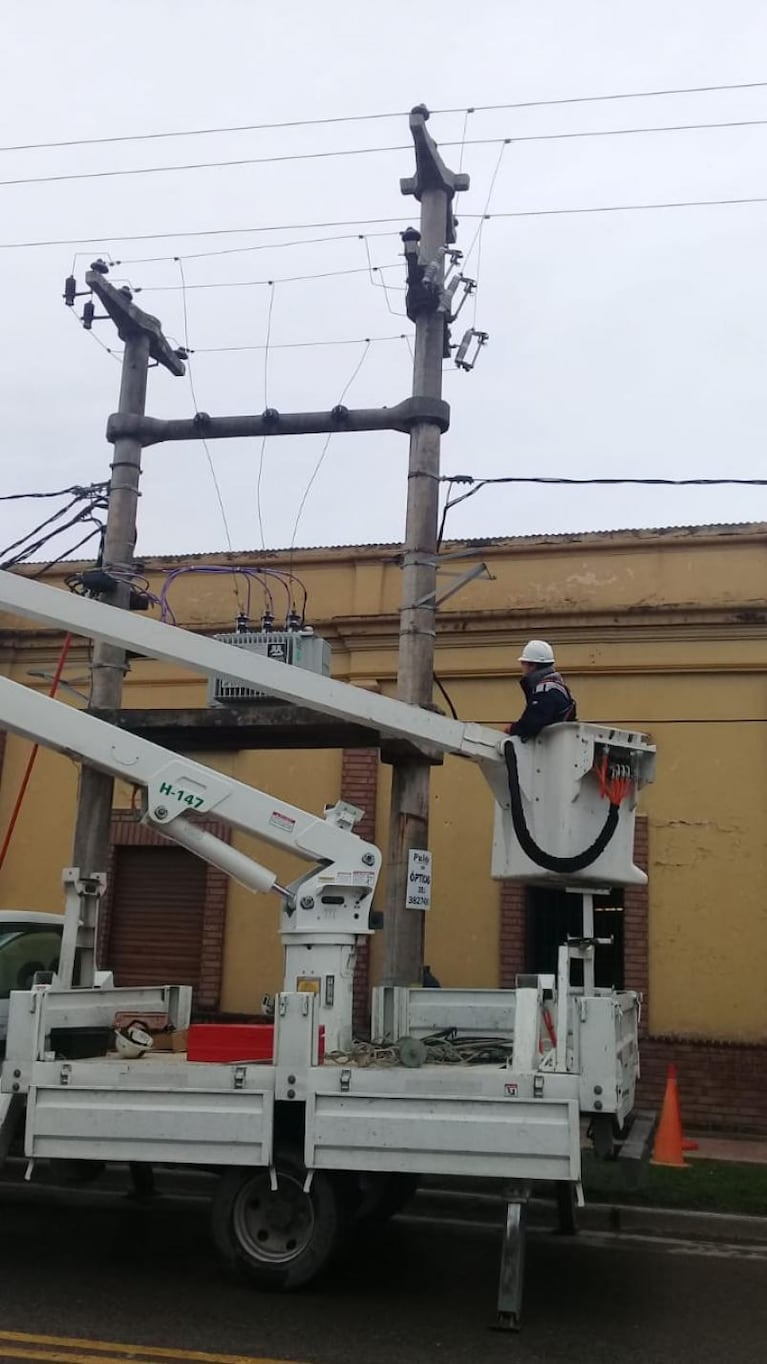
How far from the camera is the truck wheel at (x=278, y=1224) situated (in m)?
6.13

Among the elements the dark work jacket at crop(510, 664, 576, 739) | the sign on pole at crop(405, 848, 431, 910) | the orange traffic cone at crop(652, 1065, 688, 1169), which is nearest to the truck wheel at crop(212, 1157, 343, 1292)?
the dark work jacket at crop(510, 664, 576, 739)

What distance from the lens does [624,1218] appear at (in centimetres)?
810

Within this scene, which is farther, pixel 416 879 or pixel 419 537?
pixel 419 537

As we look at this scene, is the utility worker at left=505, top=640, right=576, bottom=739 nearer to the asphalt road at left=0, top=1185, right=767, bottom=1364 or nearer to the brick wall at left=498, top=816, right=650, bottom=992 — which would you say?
the asphalt road at left=0, top=1185, right=767, bottom=1364

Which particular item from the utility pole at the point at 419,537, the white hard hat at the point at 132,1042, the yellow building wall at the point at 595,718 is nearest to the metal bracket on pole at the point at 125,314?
the utility pole at the point at 419,537

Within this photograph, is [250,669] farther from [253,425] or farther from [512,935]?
[512,935]

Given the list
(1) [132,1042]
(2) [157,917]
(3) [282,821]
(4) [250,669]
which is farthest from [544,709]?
(2) [157,917]

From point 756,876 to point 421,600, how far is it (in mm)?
4593

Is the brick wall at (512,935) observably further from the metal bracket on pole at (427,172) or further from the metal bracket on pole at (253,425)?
the metal bracket on pole at (427,172)

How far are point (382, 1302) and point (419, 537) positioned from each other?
204 inches

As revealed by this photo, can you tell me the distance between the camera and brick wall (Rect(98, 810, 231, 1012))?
12.6 m

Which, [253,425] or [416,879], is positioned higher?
[253,425]

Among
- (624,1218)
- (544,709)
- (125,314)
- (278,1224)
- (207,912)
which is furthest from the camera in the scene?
(207,912)

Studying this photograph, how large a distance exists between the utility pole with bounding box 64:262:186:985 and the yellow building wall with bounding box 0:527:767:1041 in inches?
119
